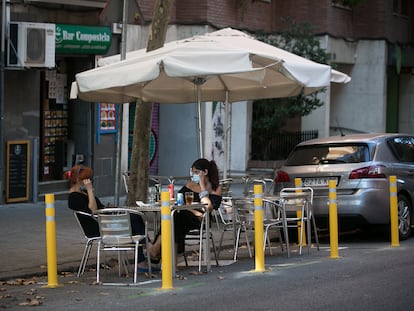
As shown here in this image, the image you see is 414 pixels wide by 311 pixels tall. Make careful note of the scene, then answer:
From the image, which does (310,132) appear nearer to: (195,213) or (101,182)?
(101,182)

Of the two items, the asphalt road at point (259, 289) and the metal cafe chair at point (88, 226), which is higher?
the metal cafe chair at point (88, 226)

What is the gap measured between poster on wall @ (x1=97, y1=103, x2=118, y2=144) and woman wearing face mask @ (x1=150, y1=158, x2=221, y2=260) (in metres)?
8.75

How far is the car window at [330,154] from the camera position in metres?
14.7

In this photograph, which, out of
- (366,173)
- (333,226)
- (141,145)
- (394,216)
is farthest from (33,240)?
(394,216)

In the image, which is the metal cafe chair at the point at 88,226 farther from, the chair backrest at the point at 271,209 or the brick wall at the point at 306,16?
the brick wall at the point at 306,16

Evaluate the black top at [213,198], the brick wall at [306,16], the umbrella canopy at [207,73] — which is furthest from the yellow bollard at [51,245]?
the brick wall at [306,16]

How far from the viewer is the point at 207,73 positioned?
11.9 m

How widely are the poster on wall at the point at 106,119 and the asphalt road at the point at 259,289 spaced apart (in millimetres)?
8702

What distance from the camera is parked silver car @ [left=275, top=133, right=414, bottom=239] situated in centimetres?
1436

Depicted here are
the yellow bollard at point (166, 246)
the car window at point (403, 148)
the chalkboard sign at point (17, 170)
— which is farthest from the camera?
the chalkboard sign at point (17, 170)

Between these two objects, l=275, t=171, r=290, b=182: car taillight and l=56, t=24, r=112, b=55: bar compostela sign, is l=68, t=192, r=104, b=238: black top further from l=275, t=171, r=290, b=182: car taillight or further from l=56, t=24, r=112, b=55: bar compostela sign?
l=56, t=24, r=112, b=55: bar compostela sign

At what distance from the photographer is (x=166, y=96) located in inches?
602

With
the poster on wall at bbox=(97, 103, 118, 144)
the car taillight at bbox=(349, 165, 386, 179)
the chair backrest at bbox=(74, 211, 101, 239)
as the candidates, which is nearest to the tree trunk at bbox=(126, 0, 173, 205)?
the car taillight at bbox=(349, 165, 386, 179)

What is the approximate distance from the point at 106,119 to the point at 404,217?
802 cm
